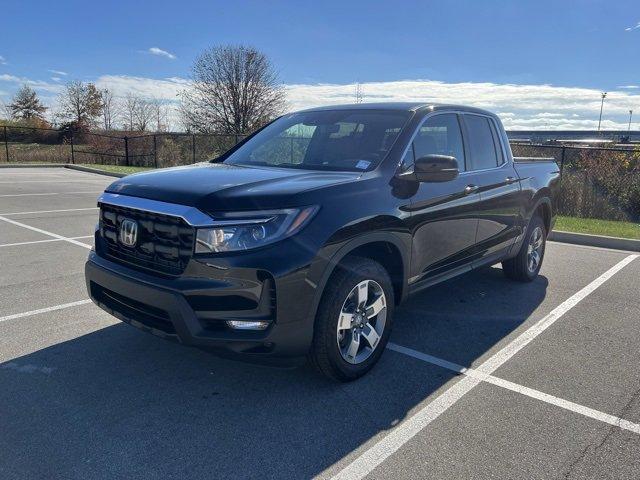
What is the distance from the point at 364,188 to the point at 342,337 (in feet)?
3.28

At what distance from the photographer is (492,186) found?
16.0 feet

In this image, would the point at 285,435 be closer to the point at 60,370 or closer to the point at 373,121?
the point at 60,370

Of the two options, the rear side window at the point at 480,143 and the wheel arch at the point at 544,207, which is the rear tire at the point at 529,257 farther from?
the rear side window at the point at 480,143

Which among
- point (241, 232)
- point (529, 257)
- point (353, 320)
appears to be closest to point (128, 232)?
point (241, 232)

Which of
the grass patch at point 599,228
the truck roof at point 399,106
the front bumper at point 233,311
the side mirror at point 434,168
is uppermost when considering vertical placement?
the truck roof at point 399,106

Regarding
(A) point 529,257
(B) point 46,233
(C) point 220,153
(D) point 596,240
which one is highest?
(C) point 220,153

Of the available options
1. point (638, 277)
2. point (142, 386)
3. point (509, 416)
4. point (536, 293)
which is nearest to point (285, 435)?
point (142, 386)

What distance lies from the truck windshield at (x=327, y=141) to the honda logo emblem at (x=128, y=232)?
1274mm

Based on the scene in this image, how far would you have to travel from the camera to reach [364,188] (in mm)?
3408

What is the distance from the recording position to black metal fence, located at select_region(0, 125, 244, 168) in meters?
23.5

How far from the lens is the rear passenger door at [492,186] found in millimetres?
4738

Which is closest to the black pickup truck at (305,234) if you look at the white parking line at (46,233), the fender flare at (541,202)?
the fender flare at (541,202)

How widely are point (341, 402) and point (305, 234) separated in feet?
3.66

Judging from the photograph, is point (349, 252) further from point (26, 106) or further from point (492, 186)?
point (26, 106)
